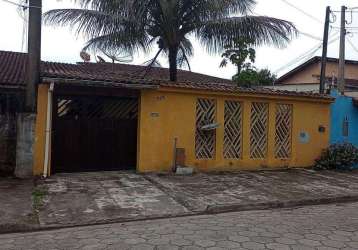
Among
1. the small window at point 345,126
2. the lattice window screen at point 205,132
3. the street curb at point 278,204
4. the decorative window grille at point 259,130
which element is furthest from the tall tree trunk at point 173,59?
the street curb at point 278,204

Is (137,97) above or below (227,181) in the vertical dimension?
above

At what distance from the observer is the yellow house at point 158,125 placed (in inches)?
444

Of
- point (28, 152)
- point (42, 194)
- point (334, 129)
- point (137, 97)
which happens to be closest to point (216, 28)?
point (137, 97)

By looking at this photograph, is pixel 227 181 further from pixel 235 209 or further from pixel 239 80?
pixel 239 80

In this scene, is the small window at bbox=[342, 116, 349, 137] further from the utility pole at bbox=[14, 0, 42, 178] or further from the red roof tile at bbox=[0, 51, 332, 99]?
the utility pole at bbox=[14, 0, 42, 178]

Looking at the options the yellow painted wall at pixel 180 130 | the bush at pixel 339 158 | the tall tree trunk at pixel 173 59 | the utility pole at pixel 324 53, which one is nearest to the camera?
the yellow painted wall at pixel 180 130

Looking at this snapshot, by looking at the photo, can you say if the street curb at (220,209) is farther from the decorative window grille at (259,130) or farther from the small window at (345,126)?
the small window at (345,126)

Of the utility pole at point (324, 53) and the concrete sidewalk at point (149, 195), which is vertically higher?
the utility pole at point (324, 53)

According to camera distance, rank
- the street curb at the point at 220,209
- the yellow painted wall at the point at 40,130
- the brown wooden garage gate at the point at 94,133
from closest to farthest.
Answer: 1. the street curb at the point at 220,209
2. the yellow painted wall at the point at 40,130
3. the brown wooden garage gate at the point at 94,133

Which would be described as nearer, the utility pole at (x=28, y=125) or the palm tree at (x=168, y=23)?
the utility pole at (x=28, y=125)

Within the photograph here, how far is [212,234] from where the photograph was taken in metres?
6.51

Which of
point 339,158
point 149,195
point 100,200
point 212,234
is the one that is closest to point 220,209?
point 149,195

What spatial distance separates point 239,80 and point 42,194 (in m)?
11.4

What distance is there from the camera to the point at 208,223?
24.0 feet
